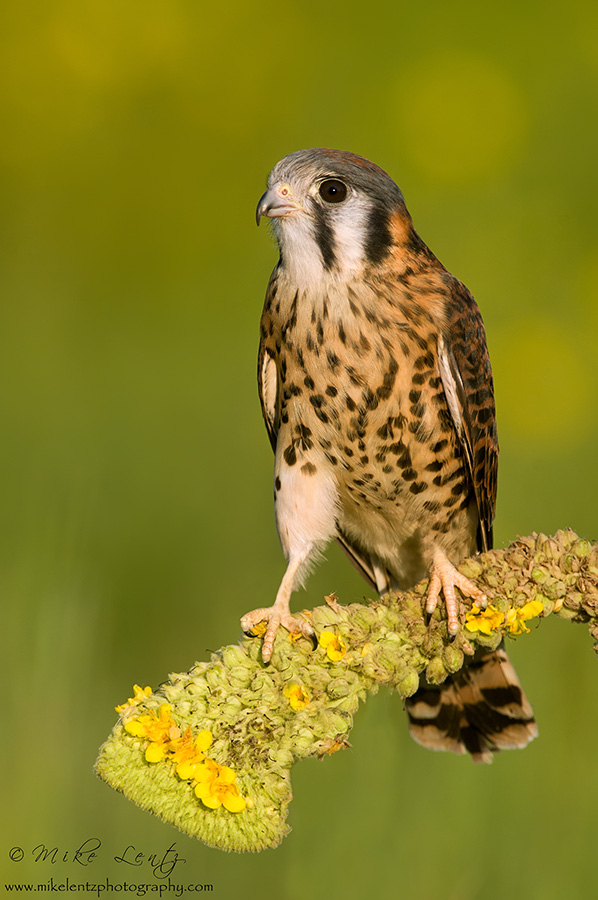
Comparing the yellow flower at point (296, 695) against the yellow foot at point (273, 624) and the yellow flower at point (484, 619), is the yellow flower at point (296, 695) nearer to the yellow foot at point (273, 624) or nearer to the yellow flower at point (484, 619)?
the yellow foot at point (273, 624)

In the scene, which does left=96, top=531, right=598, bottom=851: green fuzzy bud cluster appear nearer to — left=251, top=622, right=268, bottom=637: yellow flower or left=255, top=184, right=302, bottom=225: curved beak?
left=251, top=622, right=268, bottom=637: yellow flower

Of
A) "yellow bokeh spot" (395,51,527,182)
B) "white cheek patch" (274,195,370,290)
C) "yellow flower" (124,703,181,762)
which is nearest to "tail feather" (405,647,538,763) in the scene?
"white cheek patch" (274,195,370,290)

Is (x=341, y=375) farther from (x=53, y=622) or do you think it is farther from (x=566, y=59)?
(x=566, y=59)

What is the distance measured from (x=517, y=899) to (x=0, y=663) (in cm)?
149

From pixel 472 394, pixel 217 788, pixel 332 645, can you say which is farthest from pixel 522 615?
pixel 472 394

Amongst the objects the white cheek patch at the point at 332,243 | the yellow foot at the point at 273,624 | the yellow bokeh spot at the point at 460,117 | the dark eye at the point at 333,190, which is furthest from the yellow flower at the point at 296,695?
the yellow bokeh spot at the point at 460,117

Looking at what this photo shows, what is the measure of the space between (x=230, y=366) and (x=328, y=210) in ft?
7.70

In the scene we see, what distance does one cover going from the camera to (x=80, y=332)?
5301 mm

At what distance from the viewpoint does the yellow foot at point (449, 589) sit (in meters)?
2.33

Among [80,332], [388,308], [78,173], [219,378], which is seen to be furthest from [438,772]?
[78,173]

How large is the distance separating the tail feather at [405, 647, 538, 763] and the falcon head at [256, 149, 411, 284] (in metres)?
1.48

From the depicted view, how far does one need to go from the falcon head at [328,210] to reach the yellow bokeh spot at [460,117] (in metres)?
2.82

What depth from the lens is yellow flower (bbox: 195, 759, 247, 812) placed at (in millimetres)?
1928

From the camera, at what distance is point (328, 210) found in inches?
124
